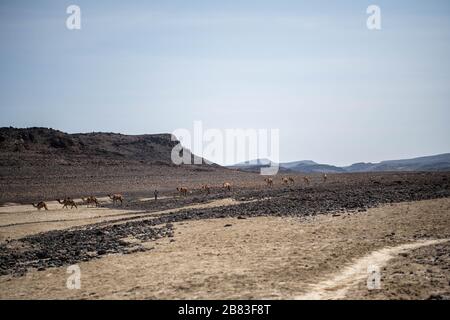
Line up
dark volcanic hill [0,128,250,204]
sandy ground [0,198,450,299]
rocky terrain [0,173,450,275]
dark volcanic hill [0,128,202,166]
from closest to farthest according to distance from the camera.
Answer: sandy ground [0,198,450,299], rocky terrain [0,173,450,275], dark volcanic hill [0,128,250,204], dark volcanic hill [0,128,202,166]

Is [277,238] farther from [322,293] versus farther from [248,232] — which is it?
[322,293]

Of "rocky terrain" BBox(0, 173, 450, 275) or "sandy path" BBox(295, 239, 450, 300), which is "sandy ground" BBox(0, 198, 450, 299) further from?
"rocky terrain" BBox(0, 173, 450, 275)

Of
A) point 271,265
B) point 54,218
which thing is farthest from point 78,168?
point 271,265

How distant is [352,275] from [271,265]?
234cm

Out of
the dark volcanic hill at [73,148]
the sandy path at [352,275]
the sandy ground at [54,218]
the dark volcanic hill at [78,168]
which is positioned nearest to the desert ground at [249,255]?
the sandy path at [352,275]

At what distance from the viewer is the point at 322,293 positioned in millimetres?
8883

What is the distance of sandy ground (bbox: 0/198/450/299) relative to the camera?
9.33 metres

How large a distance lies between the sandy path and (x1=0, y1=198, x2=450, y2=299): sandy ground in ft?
0.07

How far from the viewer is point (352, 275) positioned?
1021cm

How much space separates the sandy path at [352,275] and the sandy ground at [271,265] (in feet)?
0.07

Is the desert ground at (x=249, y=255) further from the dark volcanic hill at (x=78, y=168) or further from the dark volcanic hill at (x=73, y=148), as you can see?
the dark volcanic hill at (x=73, y=148)

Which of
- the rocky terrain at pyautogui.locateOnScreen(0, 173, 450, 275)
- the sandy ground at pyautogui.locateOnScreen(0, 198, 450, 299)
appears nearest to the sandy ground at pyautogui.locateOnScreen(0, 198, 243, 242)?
the rocky terrain at pyautogui.locateOnScreen(0, 173, 450, 275)

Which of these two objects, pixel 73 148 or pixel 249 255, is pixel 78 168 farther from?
pixel 249 255
